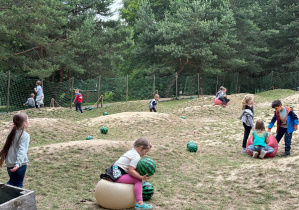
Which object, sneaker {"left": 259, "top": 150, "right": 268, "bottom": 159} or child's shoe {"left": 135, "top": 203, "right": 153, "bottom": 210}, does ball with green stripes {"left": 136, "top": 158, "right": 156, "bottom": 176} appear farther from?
sneaker {"left": 259, "top": 150, "right": 268, "bottom": 159}

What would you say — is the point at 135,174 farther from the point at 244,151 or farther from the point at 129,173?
the point at 244,151

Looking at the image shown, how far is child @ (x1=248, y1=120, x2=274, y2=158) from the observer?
839 cm

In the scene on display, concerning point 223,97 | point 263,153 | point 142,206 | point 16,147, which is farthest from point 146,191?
point 223,97

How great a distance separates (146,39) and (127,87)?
33.6 feet

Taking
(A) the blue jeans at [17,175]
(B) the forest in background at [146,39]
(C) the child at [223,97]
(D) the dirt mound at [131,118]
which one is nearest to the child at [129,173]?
(A) the blue jeans at [17,175]

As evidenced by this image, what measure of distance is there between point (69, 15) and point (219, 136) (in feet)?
65.8

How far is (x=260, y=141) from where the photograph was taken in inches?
334

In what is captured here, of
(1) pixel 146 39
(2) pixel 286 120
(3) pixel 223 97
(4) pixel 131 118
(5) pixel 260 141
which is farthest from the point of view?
(1) pixel 146 39

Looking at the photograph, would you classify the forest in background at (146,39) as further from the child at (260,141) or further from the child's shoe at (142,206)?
the child's shoe at (142,206)

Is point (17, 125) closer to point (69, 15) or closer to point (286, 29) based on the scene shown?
point (69, 15)

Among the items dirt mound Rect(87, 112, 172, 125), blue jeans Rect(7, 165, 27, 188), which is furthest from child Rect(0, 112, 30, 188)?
dirt mound Rect(87, 112, 172, 125)

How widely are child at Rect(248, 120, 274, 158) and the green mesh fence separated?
46.1ft

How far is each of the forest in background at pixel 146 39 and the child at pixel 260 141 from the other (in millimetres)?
15880

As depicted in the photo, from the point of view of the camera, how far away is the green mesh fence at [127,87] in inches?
863
